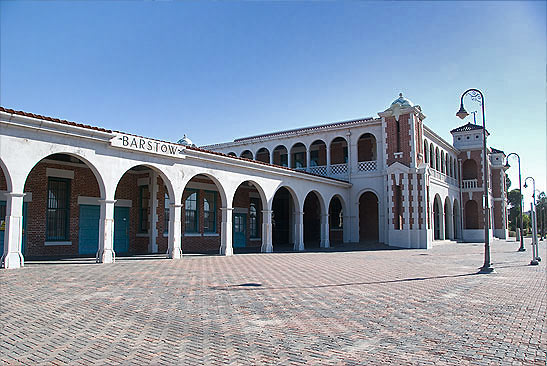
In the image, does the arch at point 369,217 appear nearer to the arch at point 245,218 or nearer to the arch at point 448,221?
the arch at point 448,221

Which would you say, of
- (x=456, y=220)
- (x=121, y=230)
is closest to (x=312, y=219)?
(x=456, y=220)

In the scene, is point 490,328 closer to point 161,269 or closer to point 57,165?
point 161,269

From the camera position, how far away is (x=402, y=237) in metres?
25.8

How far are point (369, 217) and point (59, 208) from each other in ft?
65.7

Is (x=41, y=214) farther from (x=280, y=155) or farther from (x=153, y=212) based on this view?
(x=280, y=155)

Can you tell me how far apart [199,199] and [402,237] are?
488 inches

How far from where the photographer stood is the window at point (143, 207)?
20.2 m

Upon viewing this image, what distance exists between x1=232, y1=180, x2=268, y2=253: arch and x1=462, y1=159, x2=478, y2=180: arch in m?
22.7

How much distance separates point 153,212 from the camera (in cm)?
1973

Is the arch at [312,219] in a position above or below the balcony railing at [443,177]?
below

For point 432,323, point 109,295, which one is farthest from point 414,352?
point 109,295

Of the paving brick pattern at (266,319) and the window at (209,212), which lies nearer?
the paving brick pattern at (266,319)

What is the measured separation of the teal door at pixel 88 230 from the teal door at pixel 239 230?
8.24m

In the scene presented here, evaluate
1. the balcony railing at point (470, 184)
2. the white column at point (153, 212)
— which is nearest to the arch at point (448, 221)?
the balcony railing at point (470, 184)
